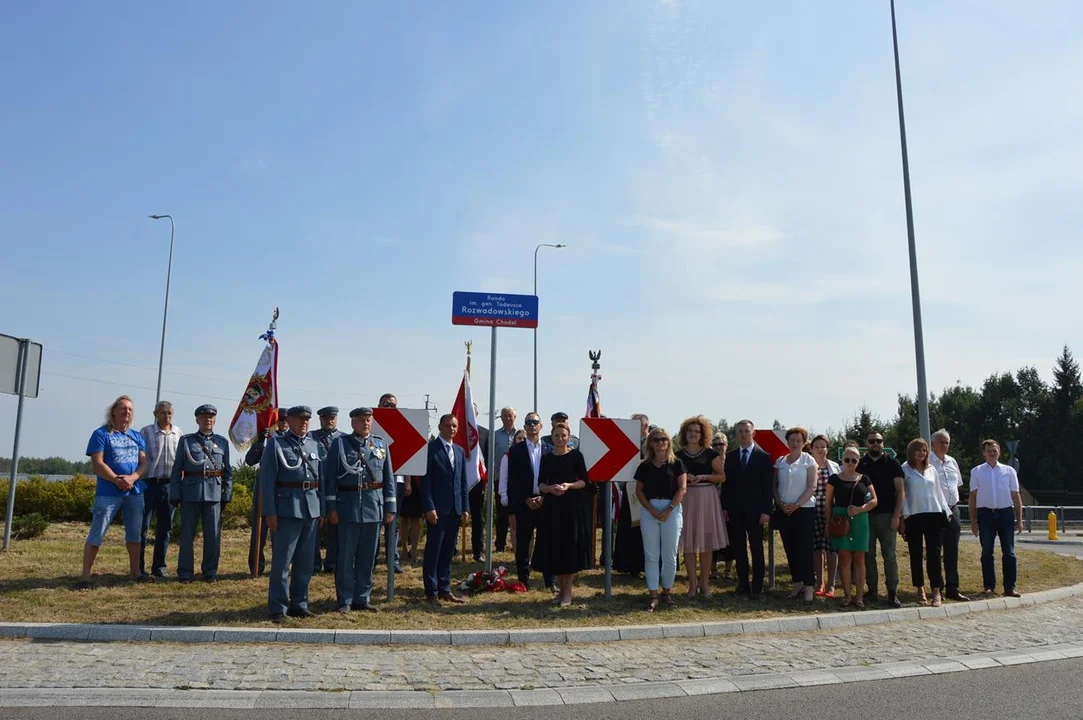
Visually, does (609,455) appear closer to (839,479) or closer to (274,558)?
(839,479)

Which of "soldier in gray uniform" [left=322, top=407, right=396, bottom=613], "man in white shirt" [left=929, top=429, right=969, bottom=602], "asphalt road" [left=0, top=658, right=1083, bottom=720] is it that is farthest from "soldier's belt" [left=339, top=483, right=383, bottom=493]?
"man in white shirt" [left=929, top=429, right=969, bottom=602]

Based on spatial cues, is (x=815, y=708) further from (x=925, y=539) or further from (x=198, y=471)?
(x=198, y=471)

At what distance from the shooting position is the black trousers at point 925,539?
10.1m

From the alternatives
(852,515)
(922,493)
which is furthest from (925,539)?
(852,515)

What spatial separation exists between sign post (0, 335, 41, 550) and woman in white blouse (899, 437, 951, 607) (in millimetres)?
11799

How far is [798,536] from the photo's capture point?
9.98 metres

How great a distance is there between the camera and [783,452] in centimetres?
1172

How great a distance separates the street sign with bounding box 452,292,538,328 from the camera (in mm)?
10516

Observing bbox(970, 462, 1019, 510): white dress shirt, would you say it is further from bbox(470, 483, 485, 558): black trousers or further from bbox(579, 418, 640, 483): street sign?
bbox(470, 483, 485, 558): black trousers

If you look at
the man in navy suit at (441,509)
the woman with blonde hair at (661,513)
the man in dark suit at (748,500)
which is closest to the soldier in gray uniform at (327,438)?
the man in navy suit at (441,509)

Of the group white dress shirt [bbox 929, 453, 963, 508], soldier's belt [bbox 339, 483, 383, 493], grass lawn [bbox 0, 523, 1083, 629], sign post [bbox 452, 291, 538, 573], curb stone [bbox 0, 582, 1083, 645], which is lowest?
curb stone [bbox 0, 582, 1083, 645]

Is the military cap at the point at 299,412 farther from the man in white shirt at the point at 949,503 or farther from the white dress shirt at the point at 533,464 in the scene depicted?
the man in white shirt at the point at 949,503

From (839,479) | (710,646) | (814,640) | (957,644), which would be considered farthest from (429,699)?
(839,479)

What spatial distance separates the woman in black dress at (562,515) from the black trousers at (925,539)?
3939 mm
